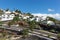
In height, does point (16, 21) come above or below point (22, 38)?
above

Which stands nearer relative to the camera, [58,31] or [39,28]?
[58,31]

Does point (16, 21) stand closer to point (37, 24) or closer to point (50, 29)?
point (37, 24)

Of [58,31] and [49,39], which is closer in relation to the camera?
[49,39]

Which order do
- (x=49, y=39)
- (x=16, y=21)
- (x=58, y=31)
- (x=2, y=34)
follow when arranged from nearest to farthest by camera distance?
(x=49, y=39), (x=2, y=34), (x=58, y=31), (x=16, y=21)

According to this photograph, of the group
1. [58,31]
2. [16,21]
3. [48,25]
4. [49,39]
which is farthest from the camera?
[16,21]

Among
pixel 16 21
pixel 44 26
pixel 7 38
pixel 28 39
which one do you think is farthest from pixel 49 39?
pixel 16 21

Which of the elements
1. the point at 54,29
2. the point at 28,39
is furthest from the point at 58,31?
the point at 28,39

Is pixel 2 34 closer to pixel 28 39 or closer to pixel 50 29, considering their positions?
pixel 28 39

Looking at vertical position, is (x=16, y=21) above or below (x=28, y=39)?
above

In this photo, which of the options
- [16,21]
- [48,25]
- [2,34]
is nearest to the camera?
[2,34]
